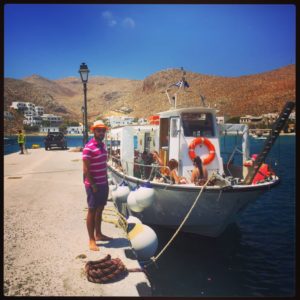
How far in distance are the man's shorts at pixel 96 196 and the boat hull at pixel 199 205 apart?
2.84m

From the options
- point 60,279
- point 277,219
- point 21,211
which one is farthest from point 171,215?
point 277,219

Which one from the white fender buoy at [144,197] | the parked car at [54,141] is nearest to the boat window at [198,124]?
the white fender buoy at [144,197]

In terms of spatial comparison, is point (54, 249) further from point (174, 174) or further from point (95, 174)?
point (174, 174)

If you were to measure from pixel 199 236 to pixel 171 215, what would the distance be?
1.21 meters

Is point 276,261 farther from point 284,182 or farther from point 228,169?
point 284,182

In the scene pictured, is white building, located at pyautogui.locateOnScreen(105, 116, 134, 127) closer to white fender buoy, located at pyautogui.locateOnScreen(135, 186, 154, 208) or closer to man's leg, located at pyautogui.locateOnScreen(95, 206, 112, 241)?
white fender buoy, located at pyautogui.locateOnScreen(135, 186, 154, 208)

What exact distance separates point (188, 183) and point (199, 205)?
84 centimetres

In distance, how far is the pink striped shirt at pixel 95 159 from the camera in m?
5.81

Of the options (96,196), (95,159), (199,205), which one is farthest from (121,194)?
(95,159)

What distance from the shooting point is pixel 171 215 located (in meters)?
9.30

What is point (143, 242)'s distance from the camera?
234 inches

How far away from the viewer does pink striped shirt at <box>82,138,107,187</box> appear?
19.1ft

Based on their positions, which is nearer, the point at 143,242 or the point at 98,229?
the point at 143,242

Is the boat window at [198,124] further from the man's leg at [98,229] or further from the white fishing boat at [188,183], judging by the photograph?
the man's leg at [98,229]
